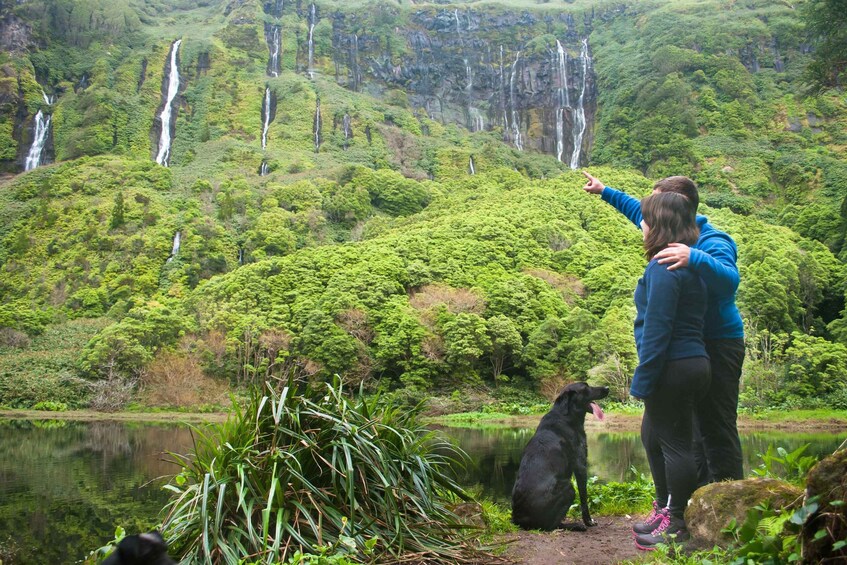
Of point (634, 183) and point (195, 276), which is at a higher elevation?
point (634, 183)

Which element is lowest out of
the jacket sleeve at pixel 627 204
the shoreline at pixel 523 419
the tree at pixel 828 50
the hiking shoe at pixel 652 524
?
the shoreline at pixel 523 419

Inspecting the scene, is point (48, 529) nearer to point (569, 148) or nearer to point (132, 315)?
point (132, 315)

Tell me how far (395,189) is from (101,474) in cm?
6037

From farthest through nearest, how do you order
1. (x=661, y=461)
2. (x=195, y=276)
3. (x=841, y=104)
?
(x=841, y=104) < (x=195, y=276) < (x=661, y=461)

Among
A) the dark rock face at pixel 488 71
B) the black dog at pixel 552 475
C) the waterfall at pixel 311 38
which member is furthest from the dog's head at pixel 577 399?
the waterfall at pixel 311 38

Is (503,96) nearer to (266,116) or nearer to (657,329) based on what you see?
(266,116)

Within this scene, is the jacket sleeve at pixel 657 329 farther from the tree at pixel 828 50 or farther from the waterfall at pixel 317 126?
the waterfall at pixel 317 126

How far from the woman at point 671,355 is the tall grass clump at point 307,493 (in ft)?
4.92

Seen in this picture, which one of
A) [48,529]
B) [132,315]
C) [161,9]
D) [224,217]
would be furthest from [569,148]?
[48,529]

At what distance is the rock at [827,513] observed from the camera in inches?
95.4

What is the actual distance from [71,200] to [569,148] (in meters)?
63.2

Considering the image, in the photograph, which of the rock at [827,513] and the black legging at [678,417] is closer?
the rock at [827,513]

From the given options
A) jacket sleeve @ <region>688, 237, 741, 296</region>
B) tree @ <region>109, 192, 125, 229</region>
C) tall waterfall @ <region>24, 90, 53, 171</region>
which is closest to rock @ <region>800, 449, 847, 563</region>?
jacket sleeve @ <region>688, 237, 741, 296</region>

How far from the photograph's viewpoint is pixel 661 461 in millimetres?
4637
